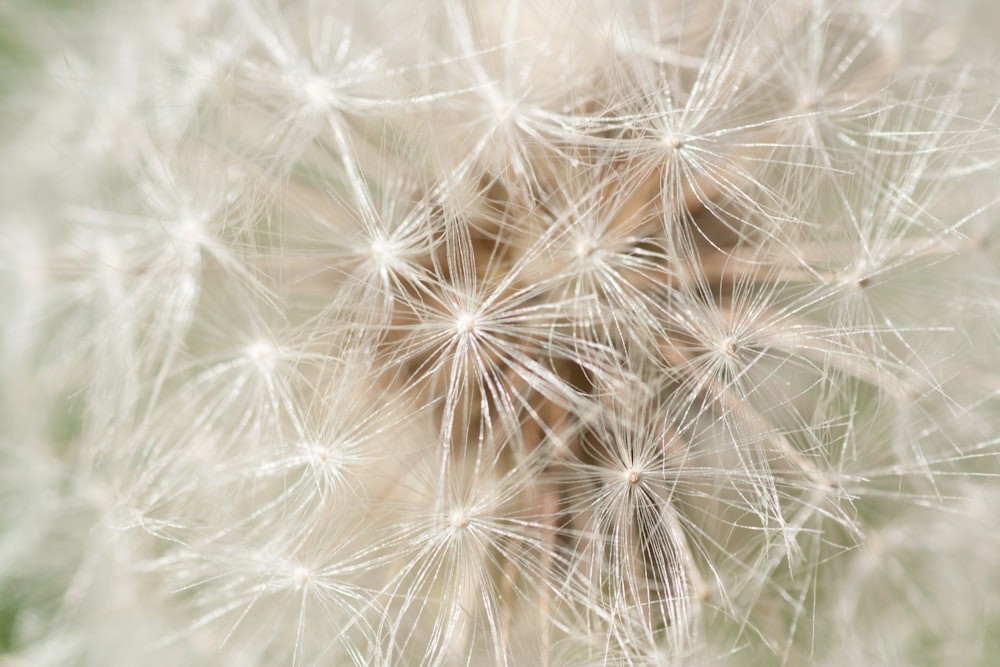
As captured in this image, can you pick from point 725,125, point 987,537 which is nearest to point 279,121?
point 725,125

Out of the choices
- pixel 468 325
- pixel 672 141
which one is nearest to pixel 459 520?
pixel 468 325

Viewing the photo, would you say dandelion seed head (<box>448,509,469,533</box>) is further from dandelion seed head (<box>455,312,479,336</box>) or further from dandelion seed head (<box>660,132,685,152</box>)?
dandelion seed head (<box>660,132,685,152</box>)

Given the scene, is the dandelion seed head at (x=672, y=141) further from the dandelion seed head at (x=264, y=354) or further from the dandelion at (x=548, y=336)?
the dandelion seed head at (x=264, y=354)

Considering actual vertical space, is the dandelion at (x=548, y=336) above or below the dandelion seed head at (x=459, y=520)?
above

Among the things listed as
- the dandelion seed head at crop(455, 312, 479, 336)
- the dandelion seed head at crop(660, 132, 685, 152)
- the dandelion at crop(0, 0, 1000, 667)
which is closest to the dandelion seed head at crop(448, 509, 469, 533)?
the dandelion at crop(0, 0, 1000, 667)

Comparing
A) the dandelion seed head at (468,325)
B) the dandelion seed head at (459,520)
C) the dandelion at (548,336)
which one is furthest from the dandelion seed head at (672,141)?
the dandelion seed head at (459,520)

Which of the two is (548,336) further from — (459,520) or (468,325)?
(459,520)

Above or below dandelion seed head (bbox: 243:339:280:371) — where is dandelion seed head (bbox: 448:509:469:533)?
below

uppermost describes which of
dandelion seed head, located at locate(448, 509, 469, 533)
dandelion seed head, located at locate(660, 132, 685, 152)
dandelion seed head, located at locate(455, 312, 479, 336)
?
dandelion seed head, located at locate(660, 132, 685, 152)
